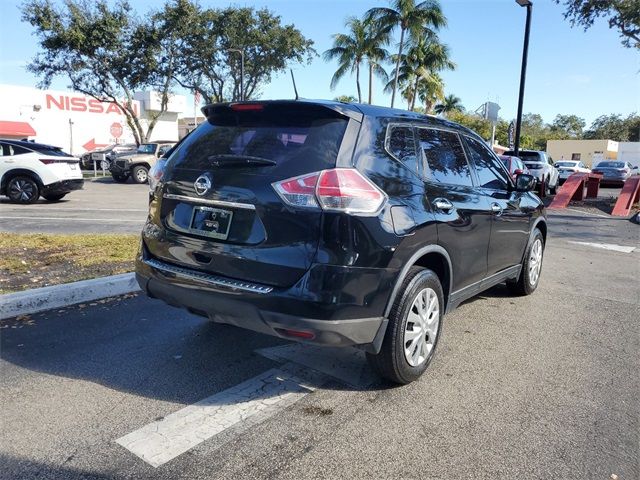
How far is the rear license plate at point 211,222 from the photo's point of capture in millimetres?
3219

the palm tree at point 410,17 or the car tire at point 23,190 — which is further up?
the palm tree at point 410,17

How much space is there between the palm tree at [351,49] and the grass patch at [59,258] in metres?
27.9

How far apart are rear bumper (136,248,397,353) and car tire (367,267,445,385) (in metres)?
0.13

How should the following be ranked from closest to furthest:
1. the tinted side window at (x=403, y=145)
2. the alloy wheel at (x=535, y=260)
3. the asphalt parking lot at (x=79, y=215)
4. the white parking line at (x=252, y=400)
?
1. the white parking line at (x=252, y=400)
2. the tinted side window at (x=403, y=145)
3. the alloy wheel at (x=535, y=260)
4. the asphalt parking lot at (x=79, y=215)

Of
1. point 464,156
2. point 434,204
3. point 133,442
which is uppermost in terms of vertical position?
point 464,156

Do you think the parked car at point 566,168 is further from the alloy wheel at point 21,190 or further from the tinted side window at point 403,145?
the tinted side window at point 403,145

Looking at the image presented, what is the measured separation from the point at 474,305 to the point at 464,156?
188 cm

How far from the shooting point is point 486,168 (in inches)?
183

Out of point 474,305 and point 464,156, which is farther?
point 474,305

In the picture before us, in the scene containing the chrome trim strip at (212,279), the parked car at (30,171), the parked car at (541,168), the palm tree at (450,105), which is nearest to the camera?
the chrome trim strip at (212,279)

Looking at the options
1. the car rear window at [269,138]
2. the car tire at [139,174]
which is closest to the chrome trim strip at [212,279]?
the car rear window at [269,138]

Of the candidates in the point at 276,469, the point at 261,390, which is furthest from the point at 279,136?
the point at 276,469

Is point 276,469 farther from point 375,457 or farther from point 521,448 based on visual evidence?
point 521,448

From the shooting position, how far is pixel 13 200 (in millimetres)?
13422
